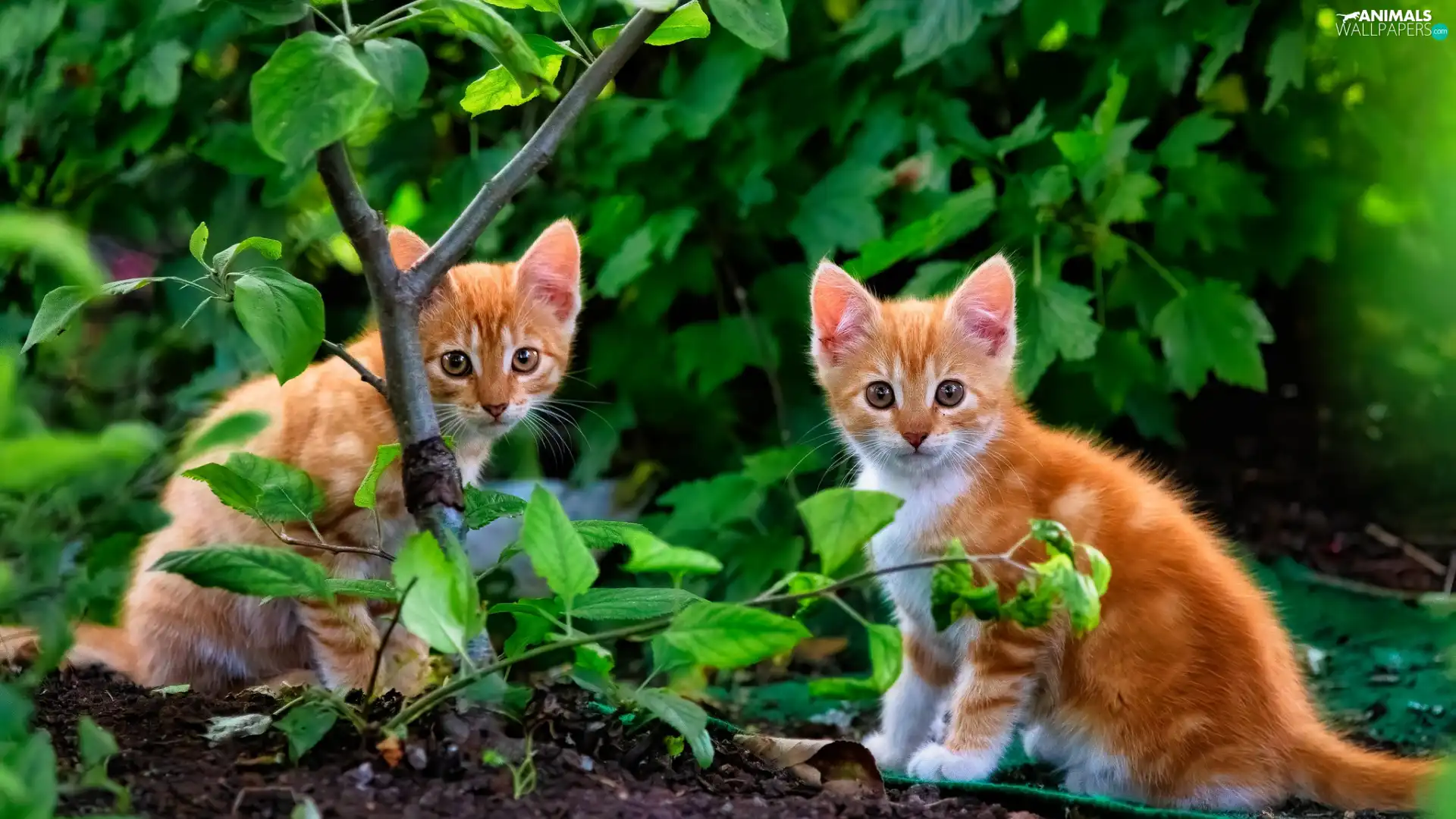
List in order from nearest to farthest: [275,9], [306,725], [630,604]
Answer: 1. [275,9]
2. [306,725]
3. [630,604]

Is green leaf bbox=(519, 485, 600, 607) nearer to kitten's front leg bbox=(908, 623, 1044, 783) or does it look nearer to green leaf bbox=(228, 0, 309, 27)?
green leaf bbox=(228, 0, 309, 27)

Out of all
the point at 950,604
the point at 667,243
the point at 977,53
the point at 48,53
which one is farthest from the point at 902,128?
the point at 48,53

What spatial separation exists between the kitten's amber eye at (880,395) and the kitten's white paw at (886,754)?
1.69ft

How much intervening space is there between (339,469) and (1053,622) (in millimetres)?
1084

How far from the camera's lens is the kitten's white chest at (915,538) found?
5.94 feet

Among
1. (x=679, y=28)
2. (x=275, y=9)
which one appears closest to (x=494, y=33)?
(x=275, y=9)

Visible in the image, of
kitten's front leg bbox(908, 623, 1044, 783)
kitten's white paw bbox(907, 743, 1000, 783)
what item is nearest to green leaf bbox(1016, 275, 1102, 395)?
kitten's front leg bbox(908, 623, 1044, 783)

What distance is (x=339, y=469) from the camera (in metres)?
1.90

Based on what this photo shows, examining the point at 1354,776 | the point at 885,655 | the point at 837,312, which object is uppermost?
the point at 837,312

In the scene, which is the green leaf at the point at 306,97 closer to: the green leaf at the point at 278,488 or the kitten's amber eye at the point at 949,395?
the green leaf at the point at 278,488

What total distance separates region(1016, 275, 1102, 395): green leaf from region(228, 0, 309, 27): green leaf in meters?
1.41

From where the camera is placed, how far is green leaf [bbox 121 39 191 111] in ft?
7.77

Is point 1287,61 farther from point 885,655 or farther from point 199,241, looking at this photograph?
point 199,241

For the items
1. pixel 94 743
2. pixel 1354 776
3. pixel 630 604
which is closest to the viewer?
pixel 94 743
